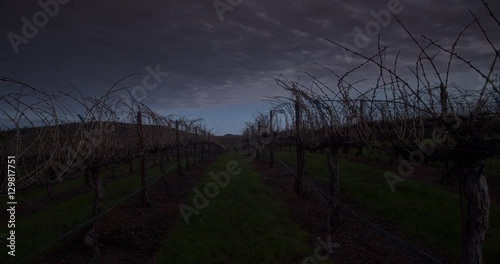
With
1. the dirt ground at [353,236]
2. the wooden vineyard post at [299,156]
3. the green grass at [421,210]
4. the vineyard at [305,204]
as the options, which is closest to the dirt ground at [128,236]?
the vineyard at [305,204]

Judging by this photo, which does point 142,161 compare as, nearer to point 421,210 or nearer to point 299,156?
point 299,156

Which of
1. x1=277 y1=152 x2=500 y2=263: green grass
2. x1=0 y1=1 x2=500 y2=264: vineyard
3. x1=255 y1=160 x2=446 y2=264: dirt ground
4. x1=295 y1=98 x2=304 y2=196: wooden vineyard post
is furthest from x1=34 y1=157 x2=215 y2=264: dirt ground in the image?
x1=277 y1=152 x2=500 y2=263: green grass

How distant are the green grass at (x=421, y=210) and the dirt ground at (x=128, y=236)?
5052mm

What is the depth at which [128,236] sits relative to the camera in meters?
7.04

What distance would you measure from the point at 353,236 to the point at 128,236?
455 cm

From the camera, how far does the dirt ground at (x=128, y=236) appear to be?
20.4 feet

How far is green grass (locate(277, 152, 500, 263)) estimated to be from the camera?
6.00 m

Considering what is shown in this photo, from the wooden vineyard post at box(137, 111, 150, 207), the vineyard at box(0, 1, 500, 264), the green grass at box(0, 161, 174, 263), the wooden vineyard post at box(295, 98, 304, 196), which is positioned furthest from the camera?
the wooden vineyard post at box(295, 98, 304, 196)

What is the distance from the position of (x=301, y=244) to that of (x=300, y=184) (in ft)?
15.2

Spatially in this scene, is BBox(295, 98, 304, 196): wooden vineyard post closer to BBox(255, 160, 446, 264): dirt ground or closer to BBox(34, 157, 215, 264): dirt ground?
BBox(255, 160, 446, 264): dirt ground

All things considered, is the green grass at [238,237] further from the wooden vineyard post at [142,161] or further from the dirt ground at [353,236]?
the wooden vineyard post at [142,161]

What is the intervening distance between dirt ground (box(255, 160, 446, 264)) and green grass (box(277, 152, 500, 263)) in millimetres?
263

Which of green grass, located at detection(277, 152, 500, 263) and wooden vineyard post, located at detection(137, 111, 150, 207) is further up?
wooden vineyard post, located at detection(137, 111, 150, 207)

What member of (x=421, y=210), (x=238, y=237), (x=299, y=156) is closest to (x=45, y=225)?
(x=238, y=237)
